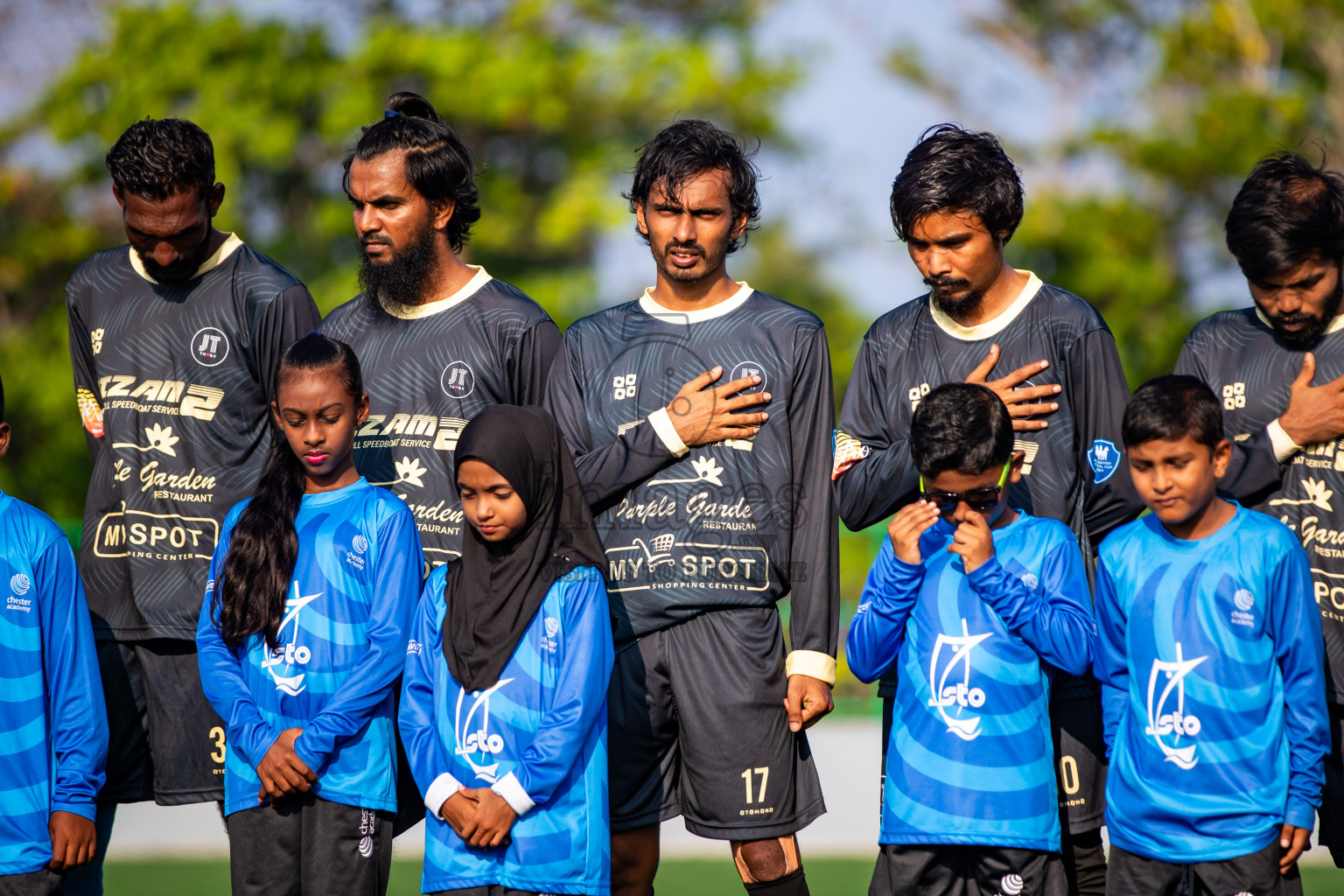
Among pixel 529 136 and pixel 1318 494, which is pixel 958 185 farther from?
pixel 529 136

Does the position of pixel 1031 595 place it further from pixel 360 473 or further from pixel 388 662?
pixel 360 473

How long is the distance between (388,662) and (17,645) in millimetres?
1060

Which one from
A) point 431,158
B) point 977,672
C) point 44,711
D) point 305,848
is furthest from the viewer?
point 431,158

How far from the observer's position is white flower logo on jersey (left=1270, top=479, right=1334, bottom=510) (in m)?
4.00

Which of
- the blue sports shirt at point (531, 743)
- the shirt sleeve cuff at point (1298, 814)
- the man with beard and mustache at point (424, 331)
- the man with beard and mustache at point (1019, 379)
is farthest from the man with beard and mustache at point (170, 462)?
the shirt sleeve cuff at point (1298, 814)

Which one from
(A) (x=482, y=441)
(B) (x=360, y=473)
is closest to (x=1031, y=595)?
(A) (x=482, y=441)

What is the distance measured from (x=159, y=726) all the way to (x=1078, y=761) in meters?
2.78

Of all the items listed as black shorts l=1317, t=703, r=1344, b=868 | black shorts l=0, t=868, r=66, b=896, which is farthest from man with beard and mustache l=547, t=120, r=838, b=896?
black shorts l=0, t=868, r=66, b=896

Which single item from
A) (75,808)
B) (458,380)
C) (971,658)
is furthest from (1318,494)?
(75,808)

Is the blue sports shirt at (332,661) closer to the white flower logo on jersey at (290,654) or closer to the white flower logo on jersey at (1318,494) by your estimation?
the white flower logo on jersey at (290,654)

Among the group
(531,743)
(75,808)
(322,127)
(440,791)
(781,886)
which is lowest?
(781,886)

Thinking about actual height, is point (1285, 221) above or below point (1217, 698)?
above

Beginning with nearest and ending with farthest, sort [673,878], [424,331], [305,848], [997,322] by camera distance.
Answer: [305,848] < [997,322] < [424,331] < [673,878]

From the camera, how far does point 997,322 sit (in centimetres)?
406
